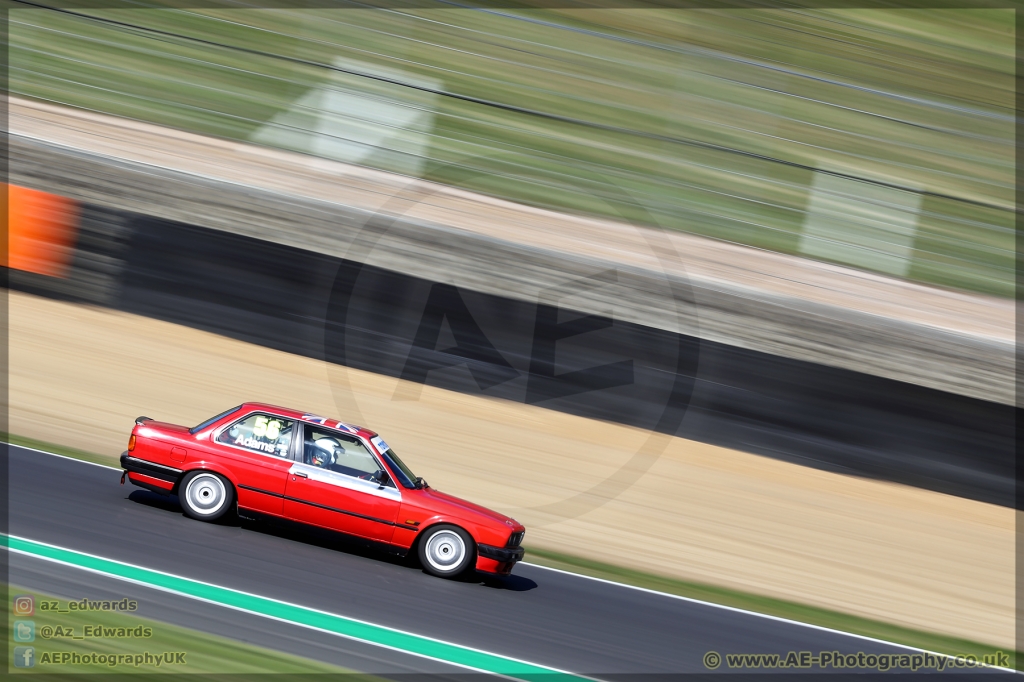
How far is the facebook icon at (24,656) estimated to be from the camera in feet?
14.3

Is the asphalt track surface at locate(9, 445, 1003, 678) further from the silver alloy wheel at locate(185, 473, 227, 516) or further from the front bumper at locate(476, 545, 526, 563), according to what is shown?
the front bumper at locate(476, 545, 526, 563)

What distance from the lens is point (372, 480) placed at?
6.92 meters

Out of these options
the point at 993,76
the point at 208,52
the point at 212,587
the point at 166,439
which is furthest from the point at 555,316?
the point at 993,76

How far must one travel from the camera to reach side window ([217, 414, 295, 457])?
6.99m

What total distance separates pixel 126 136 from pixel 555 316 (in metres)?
8.03

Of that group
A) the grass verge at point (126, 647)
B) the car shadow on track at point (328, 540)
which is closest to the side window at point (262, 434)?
the car shadow on track at point (328, 540)

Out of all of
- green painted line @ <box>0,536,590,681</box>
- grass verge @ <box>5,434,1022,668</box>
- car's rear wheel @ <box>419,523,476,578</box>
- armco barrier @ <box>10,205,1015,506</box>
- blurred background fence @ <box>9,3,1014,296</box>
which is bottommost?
green painted line @ <box>0,536,590,681</box>

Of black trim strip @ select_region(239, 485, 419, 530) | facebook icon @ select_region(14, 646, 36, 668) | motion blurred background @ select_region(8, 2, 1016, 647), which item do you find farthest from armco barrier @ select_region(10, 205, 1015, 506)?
facebook icon @ select_region(14, 646, 36, 668)

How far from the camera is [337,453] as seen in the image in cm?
709

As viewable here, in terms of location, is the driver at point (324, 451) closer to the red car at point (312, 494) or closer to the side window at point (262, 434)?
the red car at point (312, 494)

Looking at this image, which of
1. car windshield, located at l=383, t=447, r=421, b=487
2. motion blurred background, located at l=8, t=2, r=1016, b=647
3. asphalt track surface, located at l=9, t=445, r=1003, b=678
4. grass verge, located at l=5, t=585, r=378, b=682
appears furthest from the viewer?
motion blurred background, located at l=8, t=2, r=1016, b=647

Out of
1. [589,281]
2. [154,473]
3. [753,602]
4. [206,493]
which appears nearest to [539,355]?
[589,281]

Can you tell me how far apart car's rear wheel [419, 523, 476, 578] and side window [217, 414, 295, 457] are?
128 cm

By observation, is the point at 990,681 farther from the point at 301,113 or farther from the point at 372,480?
the point at 301,113
